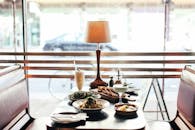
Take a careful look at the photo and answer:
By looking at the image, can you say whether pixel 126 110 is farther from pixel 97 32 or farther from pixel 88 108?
pixel 97 32

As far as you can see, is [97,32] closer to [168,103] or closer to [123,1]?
[123,1]

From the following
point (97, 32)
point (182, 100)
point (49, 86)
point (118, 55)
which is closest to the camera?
point (182, 100)

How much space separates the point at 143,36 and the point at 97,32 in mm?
1584

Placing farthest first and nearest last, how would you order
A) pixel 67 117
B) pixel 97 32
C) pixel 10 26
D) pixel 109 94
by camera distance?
pixel 10 26, pixel 97 32, pixel 109 94, pixel 67 117

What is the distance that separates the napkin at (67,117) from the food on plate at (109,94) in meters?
0.49

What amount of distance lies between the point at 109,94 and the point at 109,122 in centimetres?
59

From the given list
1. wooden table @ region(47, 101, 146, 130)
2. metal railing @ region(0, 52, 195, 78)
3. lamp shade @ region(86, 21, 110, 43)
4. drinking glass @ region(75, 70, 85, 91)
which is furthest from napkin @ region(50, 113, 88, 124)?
metal railing @ region(0, 52, 195, 78)

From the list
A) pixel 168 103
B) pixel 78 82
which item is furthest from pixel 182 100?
pixel 168 103

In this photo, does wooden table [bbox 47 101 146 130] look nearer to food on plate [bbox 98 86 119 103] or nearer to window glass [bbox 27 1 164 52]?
food on plate [bbox 98 86 119 103]

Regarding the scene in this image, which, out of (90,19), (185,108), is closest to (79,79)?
(185,108)

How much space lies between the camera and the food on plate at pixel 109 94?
2643 millimetres

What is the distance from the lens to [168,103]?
4727 millimetres

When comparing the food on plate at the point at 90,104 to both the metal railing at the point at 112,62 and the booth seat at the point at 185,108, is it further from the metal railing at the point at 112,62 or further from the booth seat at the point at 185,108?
the metal railing at the point at 112,62

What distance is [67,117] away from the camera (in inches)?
83.6
